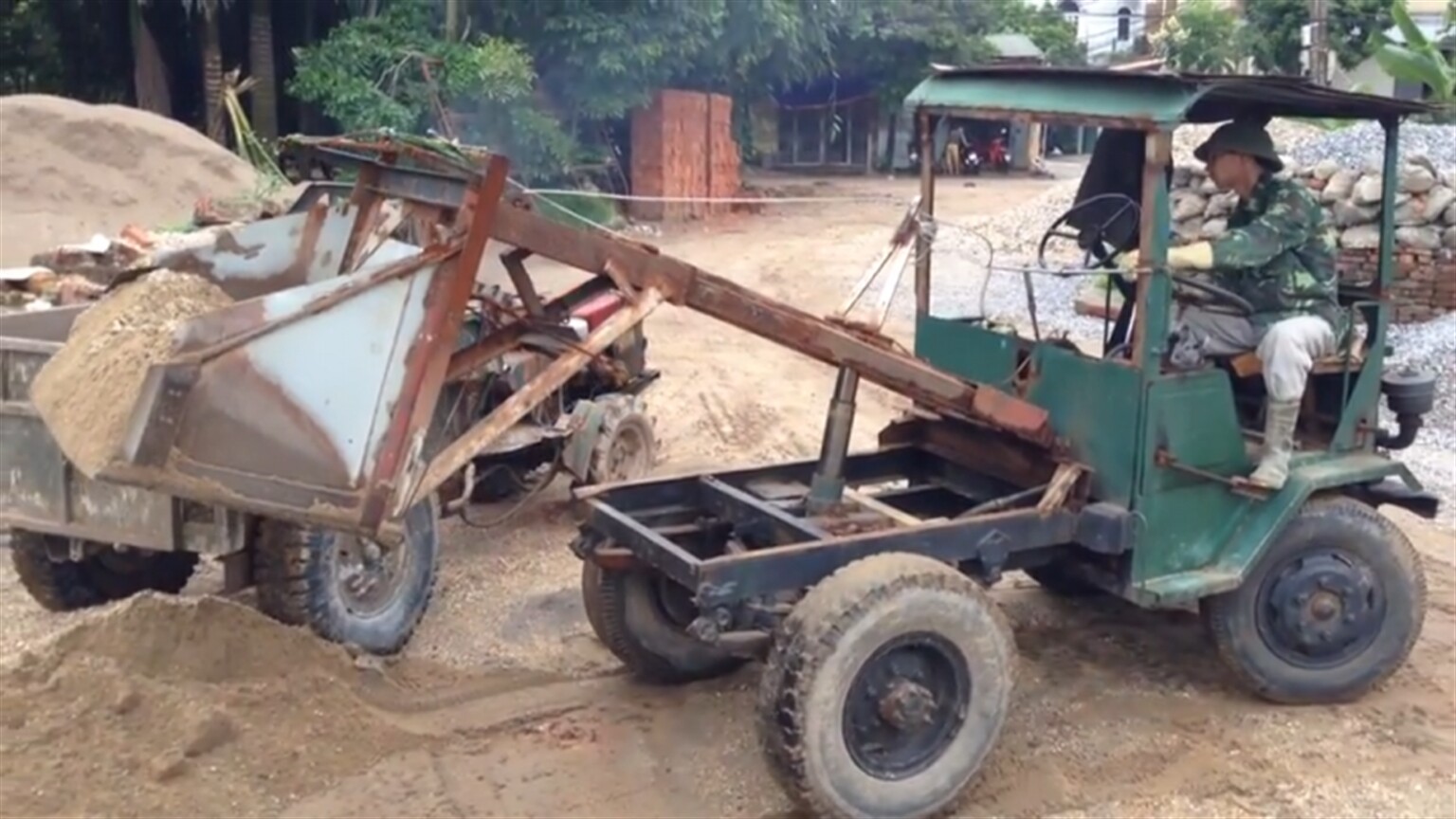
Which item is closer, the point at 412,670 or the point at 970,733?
the point at 970,733

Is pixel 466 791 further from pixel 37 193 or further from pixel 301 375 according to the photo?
pixel 37 193

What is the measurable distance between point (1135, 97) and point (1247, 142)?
0.91 metres

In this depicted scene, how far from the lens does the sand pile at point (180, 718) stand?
514cm

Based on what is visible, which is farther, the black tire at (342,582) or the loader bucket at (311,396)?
the black tire at (342,582)

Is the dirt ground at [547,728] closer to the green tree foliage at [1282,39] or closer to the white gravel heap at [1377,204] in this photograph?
the white gravel heap at [1377,204]

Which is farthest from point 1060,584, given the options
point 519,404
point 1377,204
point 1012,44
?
point 1012,44

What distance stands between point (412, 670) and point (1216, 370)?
3302 mm

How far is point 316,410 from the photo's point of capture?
4.78 metres

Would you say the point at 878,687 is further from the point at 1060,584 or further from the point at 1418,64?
the point at 1418,64

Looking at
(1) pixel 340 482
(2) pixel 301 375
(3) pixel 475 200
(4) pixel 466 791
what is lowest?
(4) pixel 466 791

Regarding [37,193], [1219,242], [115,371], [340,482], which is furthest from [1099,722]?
[37,193]

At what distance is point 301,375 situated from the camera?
478cm

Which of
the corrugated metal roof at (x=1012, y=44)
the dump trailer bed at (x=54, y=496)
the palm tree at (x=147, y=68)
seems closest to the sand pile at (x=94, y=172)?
the palm tree at (x=147, y=68)

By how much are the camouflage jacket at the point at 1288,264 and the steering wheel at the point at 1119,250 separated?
0.08m
